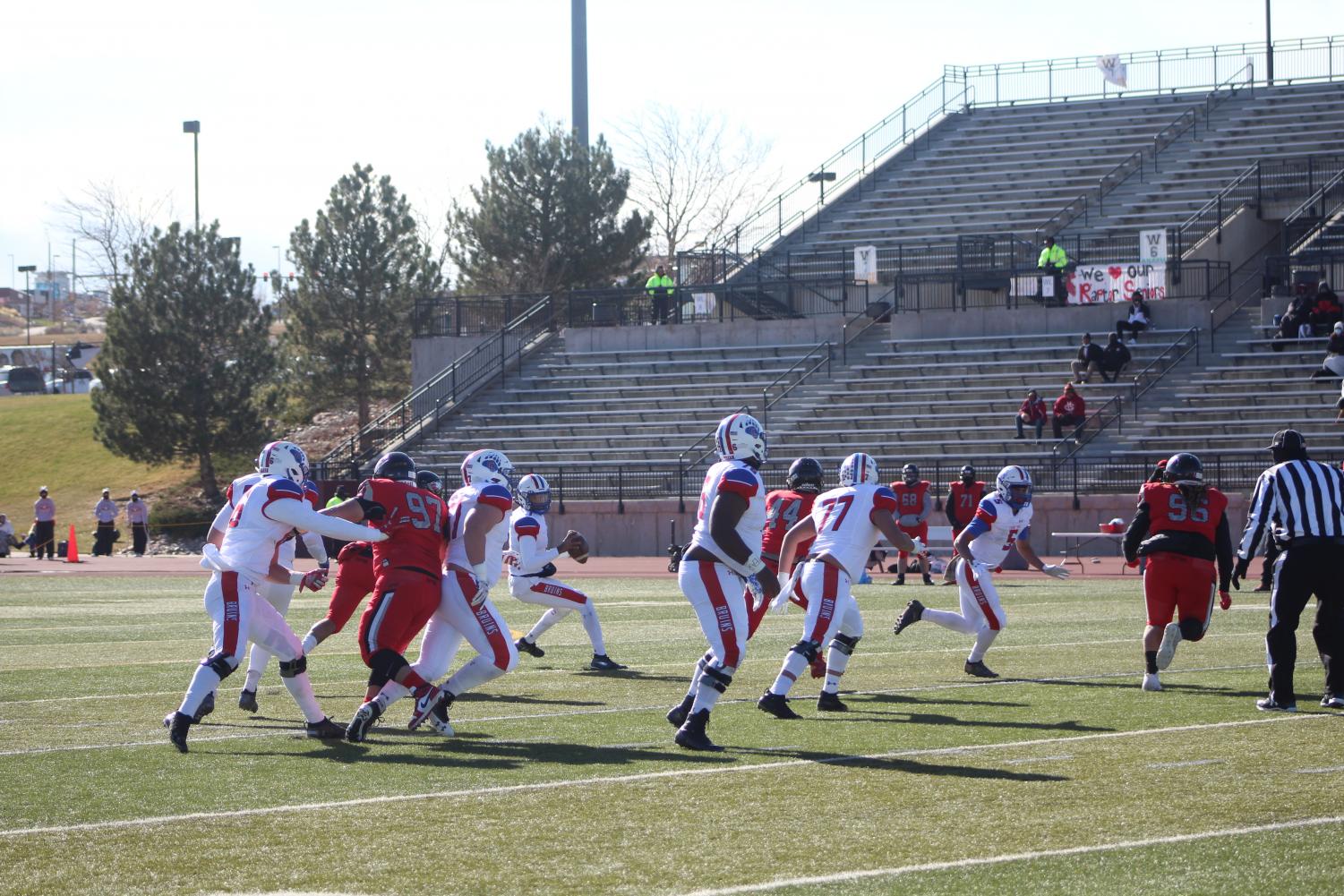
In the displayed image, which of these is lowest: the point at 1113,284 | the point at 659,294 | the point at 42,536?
the point at 42,536

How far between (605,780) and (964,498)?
16728 mm

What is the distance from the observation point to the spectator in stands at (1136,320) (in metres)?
36.1

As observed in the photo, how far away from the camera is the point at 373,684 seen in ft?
33.5

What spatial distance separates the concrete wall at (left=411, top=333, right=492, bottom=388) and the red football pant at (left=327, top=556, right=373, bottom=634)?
108 ft

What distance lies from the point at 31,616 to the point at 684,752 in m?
14.2

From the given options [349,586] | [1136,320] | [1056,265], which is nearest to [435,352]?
[1056,265]

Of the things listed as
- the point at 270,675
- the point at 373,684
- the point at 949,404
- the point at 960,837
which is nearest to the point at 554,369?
the point at 949,404

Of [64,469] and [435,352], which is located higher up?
[435,352]

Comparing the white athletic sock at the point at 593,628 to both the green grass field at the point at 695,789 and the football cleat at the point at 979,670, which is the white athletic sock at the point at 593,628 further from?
the football cleat at the point at 979,670

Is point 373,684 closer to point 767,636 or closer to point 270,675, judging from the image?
point 270,675

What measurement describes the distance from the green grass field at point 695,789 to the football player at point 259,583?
0.39 metres

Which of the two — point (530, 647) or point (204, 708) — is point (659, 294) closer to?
point (530, 647)

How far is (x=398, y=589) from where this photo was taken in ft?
33.3

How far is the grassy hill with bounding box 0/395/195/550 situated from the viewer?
54125 mm
